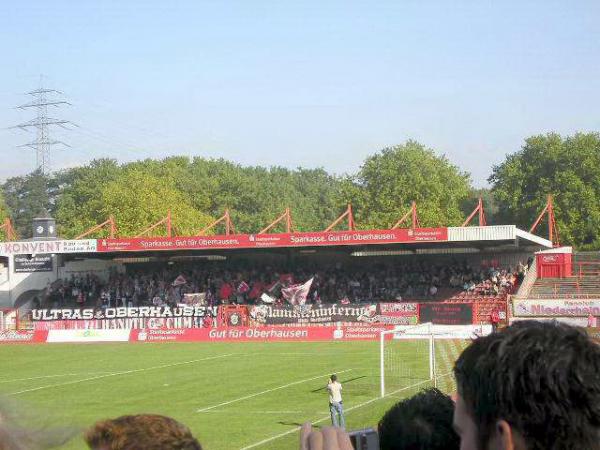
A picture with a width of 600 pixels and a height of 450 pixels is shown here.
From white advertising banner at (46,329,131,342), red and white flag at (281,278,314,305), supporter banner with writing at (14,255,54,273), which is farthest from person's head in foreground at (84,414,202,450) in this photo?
supporter banner with writing at (14,255,54,273)

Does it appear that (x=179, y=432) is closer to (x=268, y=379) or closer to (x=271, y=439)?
(x=271, y=439)

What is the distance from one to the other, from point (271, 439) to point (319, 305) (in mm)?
34821

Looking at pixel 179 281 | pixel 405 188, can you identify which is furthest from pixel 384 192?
pixel 179 281

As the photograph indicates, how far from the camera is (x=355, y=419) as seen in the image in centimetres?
2148

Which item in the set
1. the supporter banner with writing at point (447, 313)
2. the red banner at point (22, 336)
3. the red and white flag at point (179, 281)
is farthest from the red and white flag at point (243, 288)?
the supporter banner with writing at point (447, 313)

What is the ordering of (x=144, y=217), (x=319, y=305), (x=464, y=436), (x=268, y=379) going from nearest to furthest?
(x=464, y=436)
(x=268, y=379)
(x=319, y=305)
(x=144, y=217)

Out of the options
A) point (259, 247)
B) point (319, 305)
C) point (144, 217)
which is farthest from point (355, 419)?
point (144, 217)

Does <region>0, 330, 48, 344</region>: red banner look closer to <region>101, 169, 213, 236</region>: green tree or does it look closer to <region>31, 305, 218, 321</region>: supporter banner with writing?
<region>31, 305, 218, 321</region>: supporter banner with writing

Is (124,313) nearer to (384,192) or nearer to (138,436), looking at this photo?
(384,192)

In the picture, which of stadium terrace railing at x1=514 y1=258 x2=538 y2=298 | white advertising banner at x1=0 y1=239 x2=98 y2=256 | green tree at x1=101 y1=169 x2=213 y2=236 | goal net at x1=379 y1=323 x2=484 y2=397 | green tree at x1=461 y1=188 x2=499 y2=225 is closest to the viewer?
goal net at x1=379 y1=323 x2=484 y2=397

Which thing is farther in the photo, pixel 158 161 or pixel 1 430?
pixel 158 161

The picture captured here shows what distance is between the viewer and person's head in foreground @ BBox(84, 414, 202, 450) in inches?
118

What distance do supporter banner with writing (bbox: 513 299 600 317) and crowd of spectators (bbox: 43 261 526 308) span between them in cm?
1151

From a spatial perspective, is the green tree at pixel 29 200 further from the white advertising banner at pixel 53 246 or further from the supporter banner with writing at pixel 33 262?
the white advertising banner at pixel 53 246
